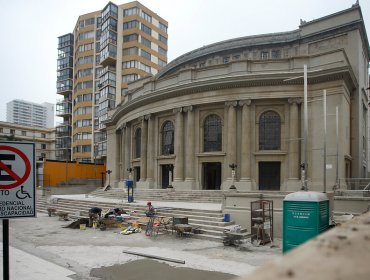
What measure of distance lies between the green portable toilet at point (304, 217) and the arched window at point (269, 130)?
25.5m

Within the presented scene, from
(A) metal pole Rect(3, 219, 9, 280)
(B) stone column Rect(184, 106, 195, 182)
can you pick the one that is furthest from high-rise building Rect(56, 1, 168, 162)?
(A) metal pole Rect(3, 219, 9, 280)

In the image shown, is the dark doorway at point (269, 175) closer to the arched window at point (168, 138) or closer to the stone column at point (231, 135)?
the stone column at point (231, 135)

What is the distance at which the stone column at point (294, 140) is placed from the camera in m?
33.4

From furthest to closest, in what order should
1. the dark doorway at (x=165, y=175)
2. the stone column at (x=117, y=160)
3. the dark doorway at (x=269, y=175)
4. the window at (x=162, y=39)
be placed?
the window at (x=162, y=39) < the stone column at (x=117, y=160) < the dark doorway at (x=165, y=175) < the dark doorway at (x=269, y=175)

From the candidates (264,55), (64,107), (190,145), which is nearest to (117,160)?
(190,145)

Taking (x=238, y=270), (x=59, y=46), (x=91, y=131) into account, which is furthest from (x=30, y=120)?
(x=238, y=270)

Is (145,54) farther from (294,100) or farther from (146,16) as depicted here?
(294,100)

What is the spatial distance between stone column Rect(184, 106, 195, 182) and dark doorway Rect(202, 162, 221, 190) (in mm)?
1516

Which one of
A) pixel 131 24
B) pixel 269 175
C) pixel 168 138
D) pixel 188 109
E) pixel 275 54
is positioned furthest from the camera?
pixel 131 24

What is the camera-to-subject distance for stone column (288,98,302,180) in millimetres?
33406

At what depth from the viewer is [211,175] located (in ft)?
128

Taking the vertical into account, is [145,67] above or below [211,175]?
above

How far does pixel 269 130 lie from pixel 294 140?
296 centimetres

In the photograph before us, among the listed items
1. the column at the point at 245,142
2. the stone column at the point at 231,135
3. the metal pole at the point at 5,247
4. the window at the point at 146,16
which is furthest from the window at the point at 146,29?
the metal pole at the point at 5,247
